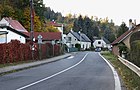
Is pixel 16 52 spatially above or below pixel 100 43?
below

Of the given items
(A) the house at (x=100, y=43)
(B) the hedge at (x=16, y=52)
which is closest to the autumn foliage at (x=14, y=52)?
(B) the hedge at (x=16, y=52)

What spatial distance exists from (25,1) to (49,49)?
126ft

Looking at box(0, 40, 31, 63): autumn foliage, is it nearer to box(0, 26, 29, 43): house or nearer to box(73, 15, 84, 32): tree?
box(0, 26, 29, 43): house

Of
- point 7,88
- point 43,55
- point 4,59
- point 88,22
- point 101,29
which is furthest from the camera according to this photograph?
point 101,29

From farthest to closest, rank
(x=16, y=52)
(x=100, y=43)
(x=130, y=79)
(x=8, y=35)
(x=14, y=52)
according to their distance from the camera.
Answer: (x=100, y=43), (x=8, y=35), (x=16, y=52), (x=14, y=52), (x=130, y=79)

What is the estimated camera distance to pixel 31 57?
1593 inches

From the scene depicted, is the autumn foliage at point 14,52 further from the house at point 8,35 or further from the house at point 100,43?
the house at point 100,43

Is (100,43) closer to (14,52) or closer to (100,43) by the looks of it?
(100,43)

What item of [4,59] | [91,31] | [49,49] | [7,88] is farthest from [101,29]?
[7,88]

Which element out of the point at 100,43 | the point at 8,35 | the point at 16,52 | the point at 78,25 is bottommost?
the point at 16,52

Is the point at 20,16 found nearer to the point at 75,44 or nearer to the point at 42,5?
the point at 42,5

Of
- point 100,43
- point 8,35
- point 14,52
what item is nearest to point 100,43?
point 100,43

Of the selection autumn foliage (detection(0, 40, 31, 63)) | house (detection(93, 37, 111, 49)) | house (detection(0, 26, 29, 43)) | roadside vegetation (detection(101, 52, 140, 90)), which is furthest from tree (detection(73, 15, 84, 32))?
roadside vegetation (detection(101, 52, 140, 90))

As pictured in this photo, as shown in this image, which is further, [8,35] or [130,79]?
[8,35]
